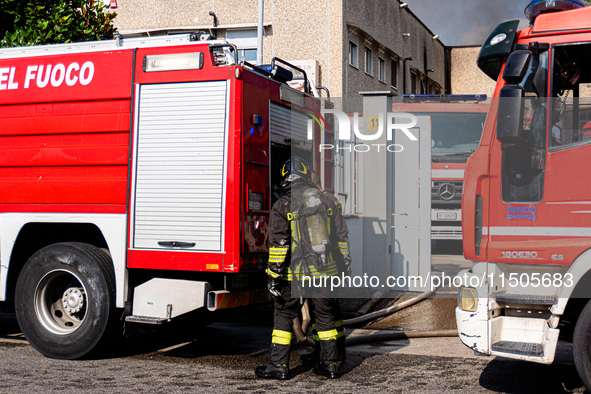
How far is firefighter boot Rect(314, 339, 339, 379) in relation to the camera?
5.45 m

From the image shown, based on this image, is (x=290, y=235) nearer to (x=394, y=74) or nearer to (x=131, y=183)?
(x=131, y=183)

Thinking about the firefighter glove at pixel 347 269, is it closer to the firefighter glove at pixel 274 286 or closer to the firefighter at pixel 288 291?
the firefighter at pixel 288 291

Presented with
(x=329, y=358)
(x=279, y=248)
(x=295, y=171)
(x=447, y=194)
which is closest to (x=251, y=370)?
(x=329, y=358)

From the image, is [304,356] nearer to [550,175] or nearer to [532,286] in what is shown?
[532,286]

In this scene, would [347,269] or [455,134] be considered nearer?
[347,269]

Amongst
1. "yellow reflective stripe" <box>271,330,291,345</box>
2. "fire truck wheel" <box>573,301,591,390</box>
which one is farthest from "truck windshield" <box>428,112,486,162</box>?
"fire truck wheel" <box>573,301,591,390</box>

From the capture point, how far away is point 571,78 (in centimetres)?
473

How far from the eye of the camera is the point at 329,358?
5.47m

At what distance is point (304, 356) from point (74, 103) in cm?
330

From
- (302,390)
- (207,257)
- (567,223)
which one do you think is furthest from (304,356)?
(567,223)

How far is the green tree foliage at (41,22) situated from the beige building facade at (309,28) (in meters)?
11.3

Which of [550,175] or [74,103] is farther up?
[74,103]

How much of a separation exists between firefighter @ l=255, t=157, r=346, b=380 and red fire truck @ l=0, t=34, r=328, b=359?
363 mm

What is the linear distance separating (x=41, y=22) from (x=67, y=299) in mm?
5014
